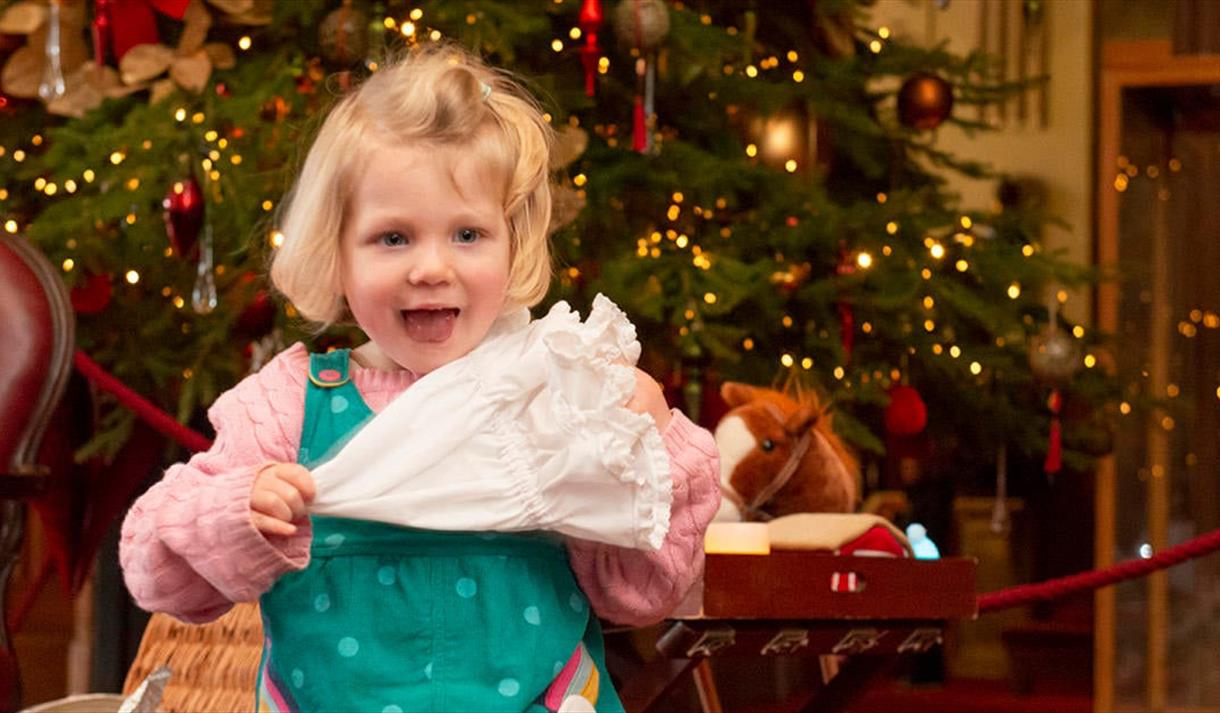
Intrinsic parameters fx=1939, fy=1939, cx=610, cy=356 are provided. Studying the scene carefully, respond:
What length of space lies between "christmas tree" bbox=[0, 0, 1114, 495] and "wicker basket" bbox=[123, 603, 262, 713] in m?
1.13

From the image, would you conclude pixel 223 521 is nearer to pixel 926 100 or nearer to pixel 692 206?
pixel 692 206

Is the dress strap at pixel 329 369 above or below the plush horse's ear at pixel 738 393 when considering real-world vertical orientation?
above

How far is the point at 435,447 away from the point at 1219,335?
678 cm

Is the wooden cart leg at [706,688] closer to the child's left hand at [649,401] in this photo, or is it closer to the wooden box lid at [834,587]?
the wooden box lid at [834,587]

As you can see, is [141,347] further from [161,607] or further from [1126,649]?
[1126,649]

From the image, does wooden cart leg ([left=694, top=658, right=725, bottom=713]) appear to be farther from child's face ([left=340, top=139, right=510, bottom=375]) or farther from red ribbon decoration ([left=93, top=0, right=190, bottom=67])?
red ribbon decoration ([left=93, top=0, right=190, bottom=67])

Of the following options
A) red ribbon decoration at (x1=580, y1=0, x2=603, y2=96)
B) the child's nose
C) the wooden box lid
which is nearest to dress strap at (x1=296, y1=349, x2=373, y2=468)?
the child's nose

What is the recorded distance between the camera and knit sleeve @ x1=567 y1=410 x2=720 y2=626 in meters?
1.56

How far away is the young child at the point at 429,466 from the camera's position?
1.45 meters

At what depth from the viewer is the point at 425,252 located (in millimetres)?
1495

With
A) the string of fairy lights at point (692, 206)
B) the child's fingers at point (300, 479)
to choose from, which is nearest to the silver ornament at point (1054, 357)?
the string of fairy lights at point (692, 206)

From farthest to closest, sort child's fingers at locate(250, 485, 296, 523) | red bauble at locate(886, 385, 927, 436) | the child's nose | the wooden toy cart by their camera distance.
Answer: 1. red bauble at locate(886, 385, 927, 436)
2. the wooden toy cart
3. the child's nose
4. child's fingers at locate(250, 485, 296, 523)

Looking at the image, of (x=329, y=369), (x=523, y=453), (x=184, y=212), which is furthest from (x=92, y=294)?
(x=523, y=453)

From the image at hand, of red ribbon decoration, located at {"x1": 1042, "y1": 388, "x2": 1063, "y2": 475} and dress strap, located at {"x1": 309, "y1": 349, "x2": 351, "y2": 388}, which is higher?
dress strap, located at {"x1": 309, "y1": 349, "x2": 351, "y2": 388}
